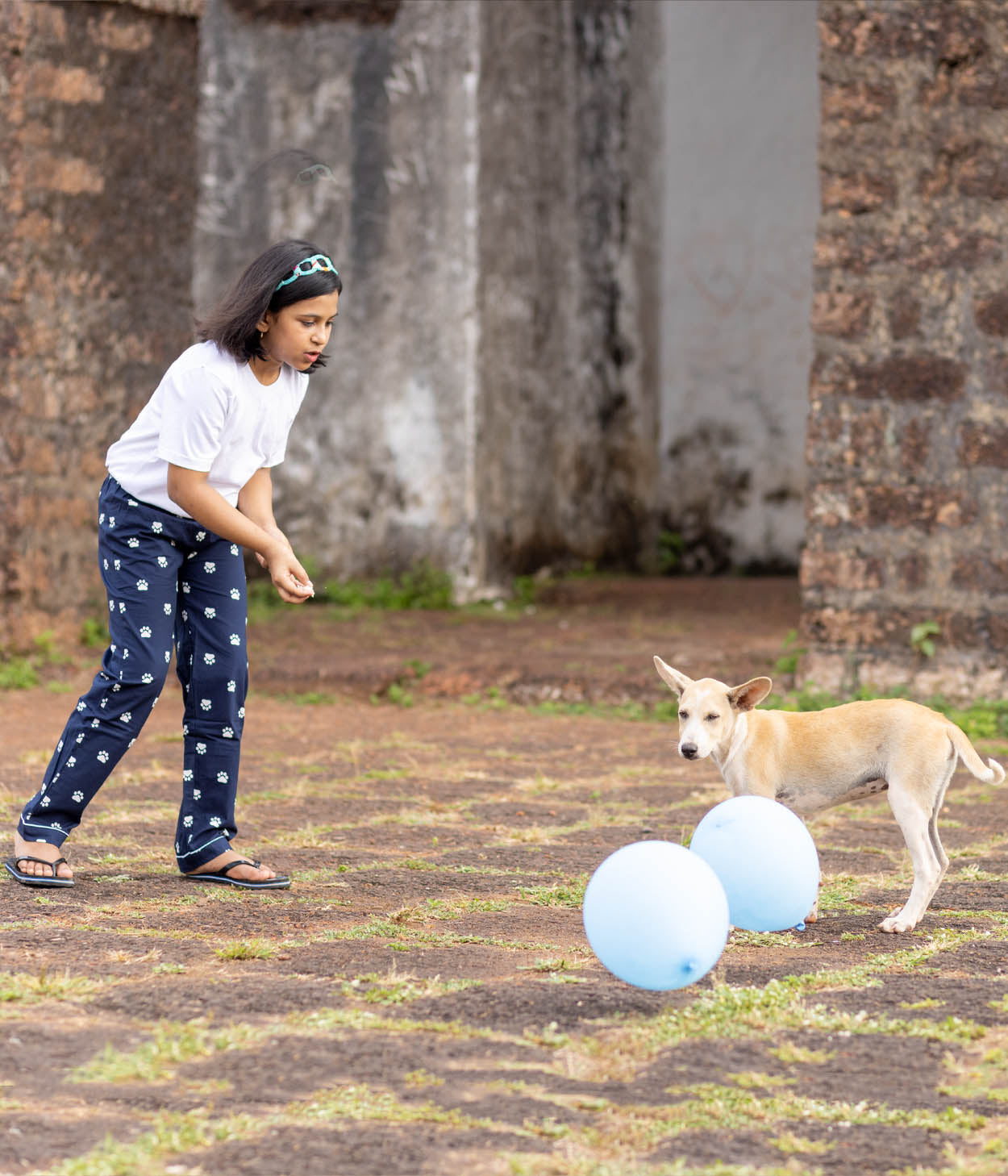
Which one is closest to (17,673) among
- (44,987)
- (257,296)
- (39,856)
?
(39,856)

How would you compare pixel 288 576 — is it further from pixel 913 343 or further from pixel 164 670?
pixel 913 343

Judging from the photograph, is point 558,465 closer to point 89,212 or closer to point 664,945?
point 89,212

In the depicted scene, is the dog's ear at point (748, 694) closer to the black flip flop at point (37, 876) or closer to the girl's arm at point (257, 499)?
the girl's arm at point (257, 499)

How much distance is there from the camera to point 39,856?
4414 millimetres

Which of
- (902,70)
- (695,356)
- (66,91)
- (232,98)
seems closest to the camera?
(902,70)

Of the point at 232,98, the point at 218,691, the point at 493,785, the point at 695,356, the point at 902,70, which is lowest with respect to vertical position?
the point at 493,785

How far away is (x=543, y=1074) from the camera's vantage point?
3.01m

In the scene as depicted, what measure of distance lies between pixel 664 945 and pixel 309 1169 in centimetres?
103

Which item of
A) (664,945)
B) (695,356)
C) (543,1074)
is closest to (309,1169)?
(543,1074)

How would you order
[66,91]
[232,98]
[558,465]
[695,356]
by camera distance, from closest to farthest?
[66,91]
[232,98]
[558,465]
[695,356]

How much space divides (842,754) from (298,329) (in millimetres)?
1861

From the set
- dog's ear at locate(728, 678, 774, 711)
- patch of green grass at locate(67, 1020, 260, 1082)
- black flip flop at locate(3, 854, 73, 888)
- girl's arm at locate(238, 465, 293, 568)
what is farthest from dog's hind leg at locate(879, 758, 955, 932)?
black flip flop at locate(3, 854, 73, 888)

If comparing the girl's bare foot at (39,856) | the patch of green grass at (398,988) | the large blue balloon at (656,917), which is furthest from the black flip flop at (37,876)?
the large blue balloon at (656,917)

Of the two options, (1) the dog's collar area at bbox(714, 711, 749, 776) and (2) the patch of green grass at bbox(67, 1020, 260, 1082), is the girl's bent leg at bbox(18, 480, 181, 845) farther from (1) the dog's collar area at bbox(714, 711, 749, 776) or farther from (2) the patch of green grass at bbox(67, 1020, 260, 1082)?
(1) the dog's collar area at bbox(714, 711, 749, 776)
